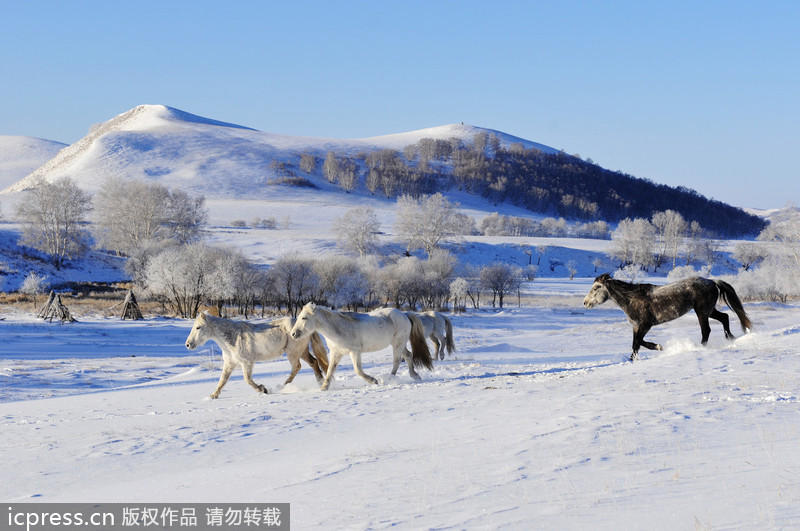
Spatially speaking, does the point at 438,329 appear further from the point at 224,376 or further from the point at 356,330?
the point at 224,376

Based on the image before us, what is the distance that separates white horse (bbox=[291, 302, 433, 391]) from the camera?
11.8 m

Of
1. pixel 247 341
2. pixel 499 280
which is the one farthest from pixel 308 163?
pixel 247 341

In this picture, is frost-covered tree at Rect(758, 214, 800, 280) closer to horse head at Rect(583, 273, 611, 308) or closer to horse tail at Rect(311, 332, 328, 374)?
horse head at Rect(583, 273, 611, 308)

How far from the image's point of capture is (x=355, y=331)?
1216 centimetres

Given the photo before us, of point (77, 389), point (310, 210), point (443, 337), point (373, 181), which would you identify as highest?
point (373, 181)

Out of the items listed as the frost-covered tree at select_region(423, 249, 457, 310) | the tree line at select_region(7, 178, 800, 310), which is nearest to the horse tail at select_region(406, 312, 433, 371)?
the tree line at select_region(7, 178, 800, 310)

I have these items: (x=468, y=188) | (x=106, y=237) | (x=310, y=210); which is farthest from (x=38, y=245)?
(x=468, y=188)

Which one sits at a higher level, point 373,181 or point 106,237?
point 373,181

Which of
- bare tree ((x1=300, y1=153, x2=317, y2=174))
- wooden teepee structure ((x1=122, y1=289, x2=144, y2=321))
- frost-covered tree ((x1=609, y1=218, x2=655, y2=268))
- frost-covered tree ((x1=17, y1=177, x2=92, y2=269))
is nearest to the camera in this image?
wooden teepee structure ((x1=122, y1=289, x2=144, y2=321))

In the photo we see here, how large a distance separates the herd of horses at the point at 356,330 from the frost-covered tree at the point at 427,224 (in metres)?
75.0

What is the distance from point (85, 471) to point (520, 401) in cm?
542

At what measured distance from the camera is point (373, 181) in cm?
17638

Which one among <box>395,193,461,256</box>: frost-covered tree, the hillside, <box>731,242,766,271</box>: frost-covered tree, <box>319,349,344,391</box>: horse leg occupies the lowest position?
<box>319,349,344,391</box>: horse leg

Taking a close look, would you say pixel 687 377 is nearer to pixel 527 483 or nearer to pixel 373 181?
pixel 527 483
